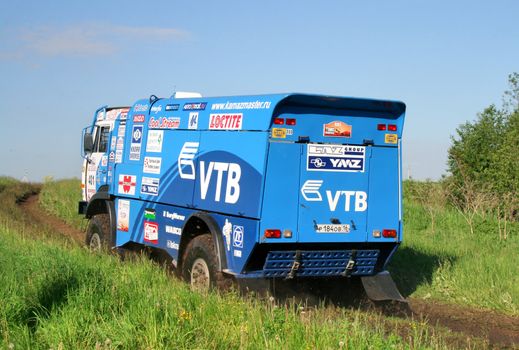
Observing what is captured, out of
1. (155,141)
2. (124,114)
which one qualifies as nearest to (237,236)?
(155,141)

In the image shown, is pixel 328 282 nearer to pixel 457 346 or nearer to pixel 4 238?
pixel 457 346

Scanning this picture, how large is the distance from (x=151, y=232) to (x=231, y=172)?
2.96 m

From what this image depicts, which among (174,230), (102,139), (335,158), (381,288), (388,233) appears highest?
(102,139)

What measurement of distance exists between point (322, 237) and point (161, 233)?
3.27 metres

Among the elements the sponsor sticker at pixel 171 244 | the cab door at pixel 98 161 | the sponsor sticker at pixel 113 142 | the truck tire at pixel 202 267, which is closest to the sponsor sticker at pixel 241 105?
the truck tire at pixel 202 267

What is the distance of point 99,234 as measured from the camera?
14.6m

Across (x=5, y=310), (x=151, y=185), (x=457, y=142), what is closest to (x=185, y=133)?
(x=151, y=185)

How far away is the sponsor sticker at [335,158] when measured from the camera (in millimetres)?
10109

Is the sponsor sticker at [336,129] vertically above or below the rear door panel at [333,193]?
above

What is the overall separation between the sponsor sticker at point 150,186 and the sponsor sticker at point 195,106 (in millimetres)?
1347

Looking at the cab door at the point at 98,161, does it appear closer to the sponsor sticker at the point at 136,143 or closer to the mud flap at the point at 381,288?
the sponsor sticker at the point at 136,143

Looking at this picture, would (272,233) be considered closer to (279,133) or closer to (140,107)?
(279,133)

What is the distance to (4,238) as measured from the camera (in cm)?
1389

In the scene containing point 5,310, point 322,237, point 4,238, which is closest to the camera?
point 5,310
